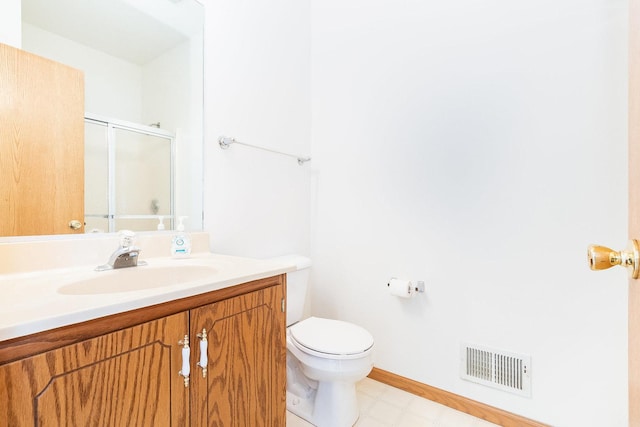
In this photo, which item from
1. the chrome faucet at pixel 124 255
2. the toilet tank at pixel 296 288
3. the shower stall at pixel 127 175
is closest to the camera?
the chrome faucet at pixel 124 255

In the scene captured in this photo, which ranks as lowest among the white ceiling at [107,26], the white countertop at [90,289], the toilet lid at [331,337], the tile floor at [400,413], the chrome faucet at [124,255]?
the tile floor at [400,413]

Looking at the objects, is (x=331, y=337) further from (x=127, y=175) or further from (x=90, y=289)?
(x=127, y=175)

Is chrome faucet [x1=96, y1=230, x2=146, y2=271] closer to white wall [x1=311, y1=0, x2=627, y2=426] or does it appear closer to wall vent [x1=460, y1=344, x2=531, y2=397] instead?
white wall [x1=311, y1=0, x2=627, y2=426]

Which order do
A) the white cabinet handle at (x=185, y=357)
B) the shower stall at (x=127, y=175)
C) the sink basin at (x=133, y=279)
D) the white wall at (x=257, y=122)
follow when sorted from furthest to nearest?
the white wall at (x=257, y=122) → the shower stall at (x=127, y=175) → the sink basin at (x=133, y=279) → the white cabinet handle at (x=185, y=357)

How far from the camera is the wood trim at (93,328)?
1.66 feet

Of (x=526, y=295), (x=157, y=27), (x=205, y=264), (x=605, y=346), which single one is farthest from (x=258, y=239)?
(x=605, y=346)

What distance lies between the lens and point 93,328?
596mm

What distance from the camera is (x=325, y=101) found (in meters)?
1.96

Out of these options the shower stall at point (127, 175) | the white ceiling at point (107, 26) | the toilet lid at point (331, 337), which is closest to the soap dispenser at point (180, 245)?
the shower stall at point (127, 175)

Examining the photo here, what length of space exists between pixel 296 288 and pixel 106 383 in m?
1.03

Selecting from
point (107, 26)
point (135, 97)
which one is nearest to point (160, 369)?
point (135, 97)

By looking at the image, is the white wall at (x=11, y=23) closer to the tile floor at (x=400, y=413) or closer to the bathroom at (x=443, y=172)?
the bathroom at (x=443, y=172)

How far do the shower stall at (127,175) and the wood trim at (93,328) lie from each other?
612 mm

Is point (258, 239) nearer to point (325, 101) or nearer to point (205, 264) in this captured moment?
point (205, 264)
